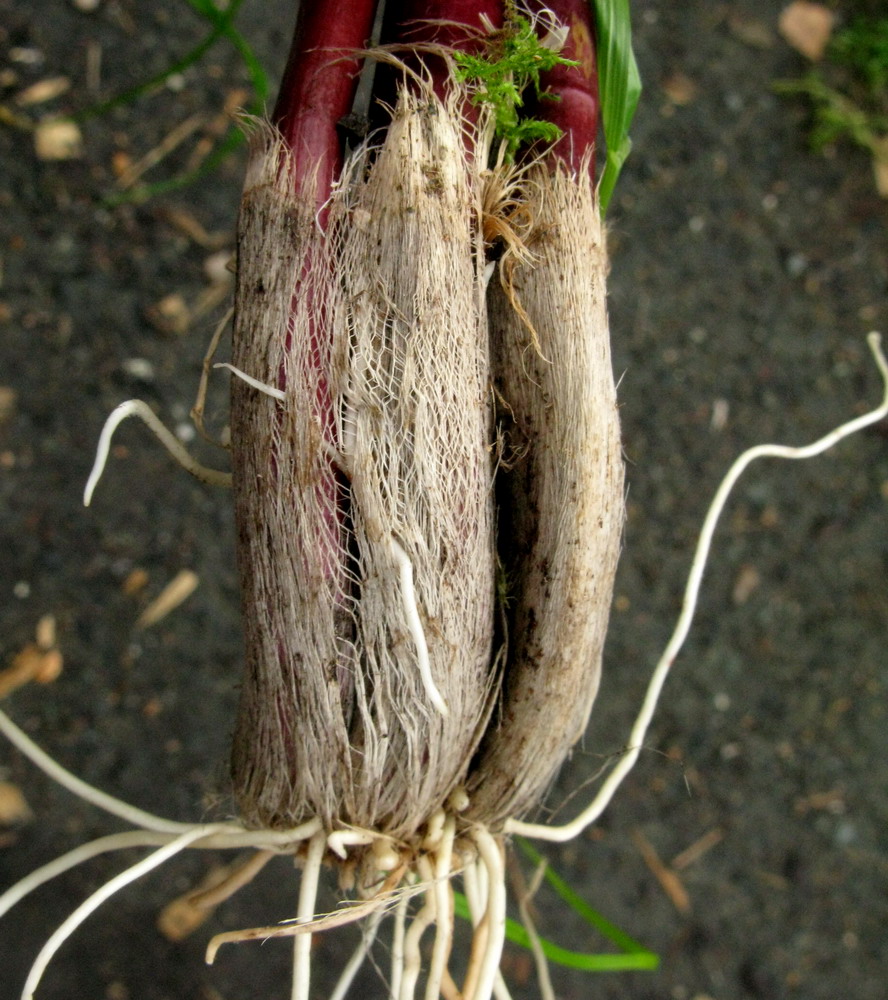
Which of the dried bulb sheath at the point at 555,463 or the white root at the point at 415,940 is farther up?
the dried bulb sheath at the point at 555,463

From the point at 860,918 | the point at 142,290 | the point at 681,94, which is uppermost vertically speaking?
the point at 681,94

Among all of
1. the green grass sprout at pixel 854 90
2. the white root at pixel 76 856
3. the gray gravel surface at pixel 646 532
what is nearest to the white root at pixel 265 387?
the white root at pixel 76 856

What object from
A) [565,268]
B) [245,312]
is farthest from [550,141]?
[245,312]

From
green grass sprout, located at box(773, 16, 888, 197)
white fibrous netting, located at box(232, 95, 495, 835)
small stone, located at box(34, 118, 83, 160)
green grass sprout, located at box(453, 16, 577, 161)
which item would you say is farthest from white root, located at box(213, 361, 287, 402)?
green grass sprout, located at box(773, 16, 888, 197)

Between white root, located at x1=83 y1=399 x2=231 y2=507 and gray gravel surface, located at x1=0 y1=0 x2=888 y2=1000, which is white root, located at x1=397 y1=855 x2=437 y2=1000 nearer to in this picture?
white root, located at x1=83 y1=399 x2=231 y2=507

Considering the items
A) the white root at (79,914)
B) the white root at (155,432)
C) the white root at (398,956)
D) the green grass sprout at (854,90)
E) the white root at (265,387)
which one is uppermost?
the green grass sprout at (854,90)

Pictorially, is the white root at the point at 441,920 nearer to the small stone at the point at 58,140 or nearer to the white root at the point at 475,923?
the white root at the point at 475,923

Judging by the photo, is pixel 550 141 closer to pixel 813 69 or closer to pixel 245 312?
pixel 245 312
